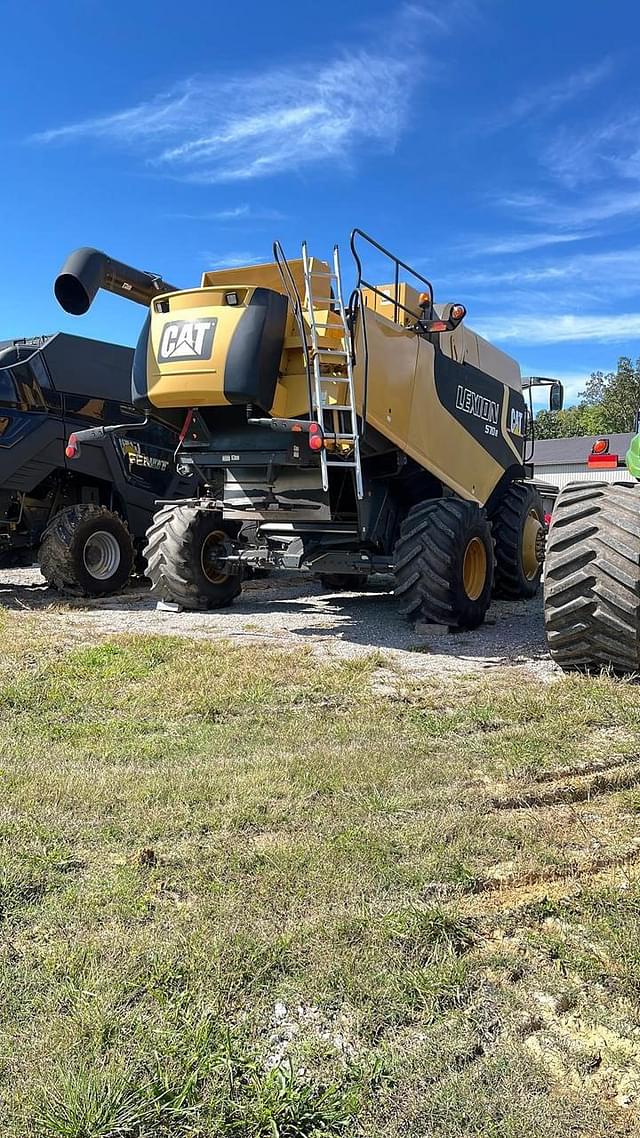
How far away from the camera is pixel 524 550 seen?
394 inches

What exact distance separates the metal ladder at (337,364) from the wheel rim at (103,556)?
13.7ft

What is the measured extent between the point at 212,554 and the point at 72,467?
300 cm

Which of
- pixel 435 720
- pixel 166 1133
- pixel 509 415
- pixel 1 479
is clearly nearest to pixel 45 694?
pixel 435 720

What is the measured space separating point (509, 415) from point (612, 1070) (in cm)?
920

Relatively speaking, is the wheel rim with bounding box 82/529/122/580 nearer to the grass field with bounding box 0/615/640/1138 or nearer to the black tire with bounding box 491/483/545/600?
the black tire with bounding box 491/483/545/600

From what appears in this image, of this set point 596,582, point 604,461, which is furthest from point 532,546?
point 596,582

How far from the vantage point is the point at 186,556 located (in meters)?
8.33

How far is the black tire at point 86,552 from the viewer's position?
9.80 meters

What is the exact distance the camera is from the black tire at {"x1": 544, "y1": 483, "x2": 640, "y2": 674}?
16.4ft

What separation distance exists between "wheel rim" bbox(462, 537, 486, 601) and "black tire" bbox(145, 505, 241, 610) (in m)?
2.56

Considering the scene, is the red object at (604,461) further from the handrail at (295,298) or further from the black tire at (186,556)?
the black tire at (186,556)

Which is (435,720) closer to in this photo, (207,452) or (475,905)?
(475,905)

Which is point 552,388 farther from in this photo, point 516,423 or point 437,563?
point 437,563

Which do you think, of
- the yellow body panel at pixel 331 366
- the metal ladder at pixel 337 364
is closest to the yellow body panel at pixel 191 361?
the yellow body panel at pixel 331 366
